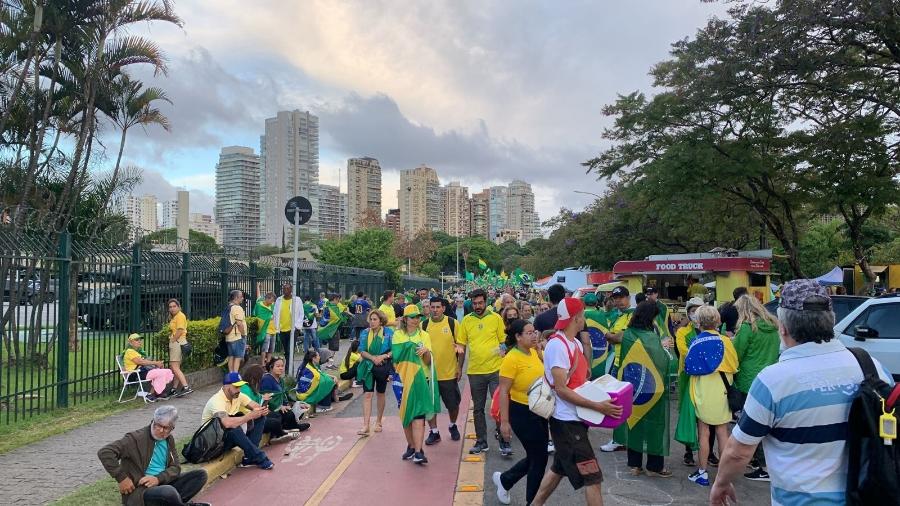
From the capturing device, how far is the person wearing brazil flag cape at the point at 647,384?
6.13 m

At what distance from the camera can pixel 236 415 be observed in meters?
6.86

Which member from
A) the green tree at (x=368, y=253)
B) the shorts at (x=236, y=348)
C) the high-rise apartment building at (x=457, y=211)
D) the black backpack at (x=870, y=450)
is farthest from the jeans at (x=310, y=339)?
the high-rise apartment building at (x=457, y=211)

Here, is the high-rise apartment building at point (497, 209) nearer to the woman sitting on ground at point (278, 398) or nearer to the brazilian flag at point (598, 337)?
the brazilian flag at point (598, 337)

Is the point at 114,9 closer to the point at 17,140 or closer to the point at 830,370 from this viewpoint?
the point at 17,140

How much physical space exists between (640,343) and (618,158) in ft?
54.8

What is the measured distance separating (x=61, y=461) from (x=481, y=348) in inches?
184

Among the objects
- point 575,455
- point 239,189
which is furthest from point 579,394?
point 239,189

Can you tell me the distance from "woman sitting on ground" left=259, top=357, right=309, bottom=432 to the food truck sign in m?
12.9

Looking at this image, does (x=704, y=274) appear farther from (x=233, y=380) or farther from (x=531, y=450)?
(x=233, y=380)

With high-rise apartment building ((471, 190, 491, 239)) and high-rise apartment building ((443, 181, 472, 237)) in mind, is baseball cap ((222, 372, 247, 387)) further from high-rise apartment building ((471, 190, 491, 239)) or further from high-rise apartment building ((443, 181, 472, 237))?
high-rise apartment building ((471, 190, 491, 239))

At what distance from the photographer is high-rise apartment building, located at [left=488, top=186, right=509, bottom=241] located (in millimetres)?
146375

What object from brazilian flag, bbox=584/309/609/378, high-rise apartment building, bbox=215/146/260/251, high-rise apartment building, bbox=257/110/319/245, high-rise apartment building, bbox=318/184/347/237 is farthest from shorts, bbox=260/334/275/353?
high-rise apartment building, bbox=318/184/347/237

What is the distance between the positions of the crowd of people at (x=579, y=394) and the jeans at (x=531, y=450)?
0.04 feet

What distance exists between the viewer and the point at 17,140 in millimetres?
12297
